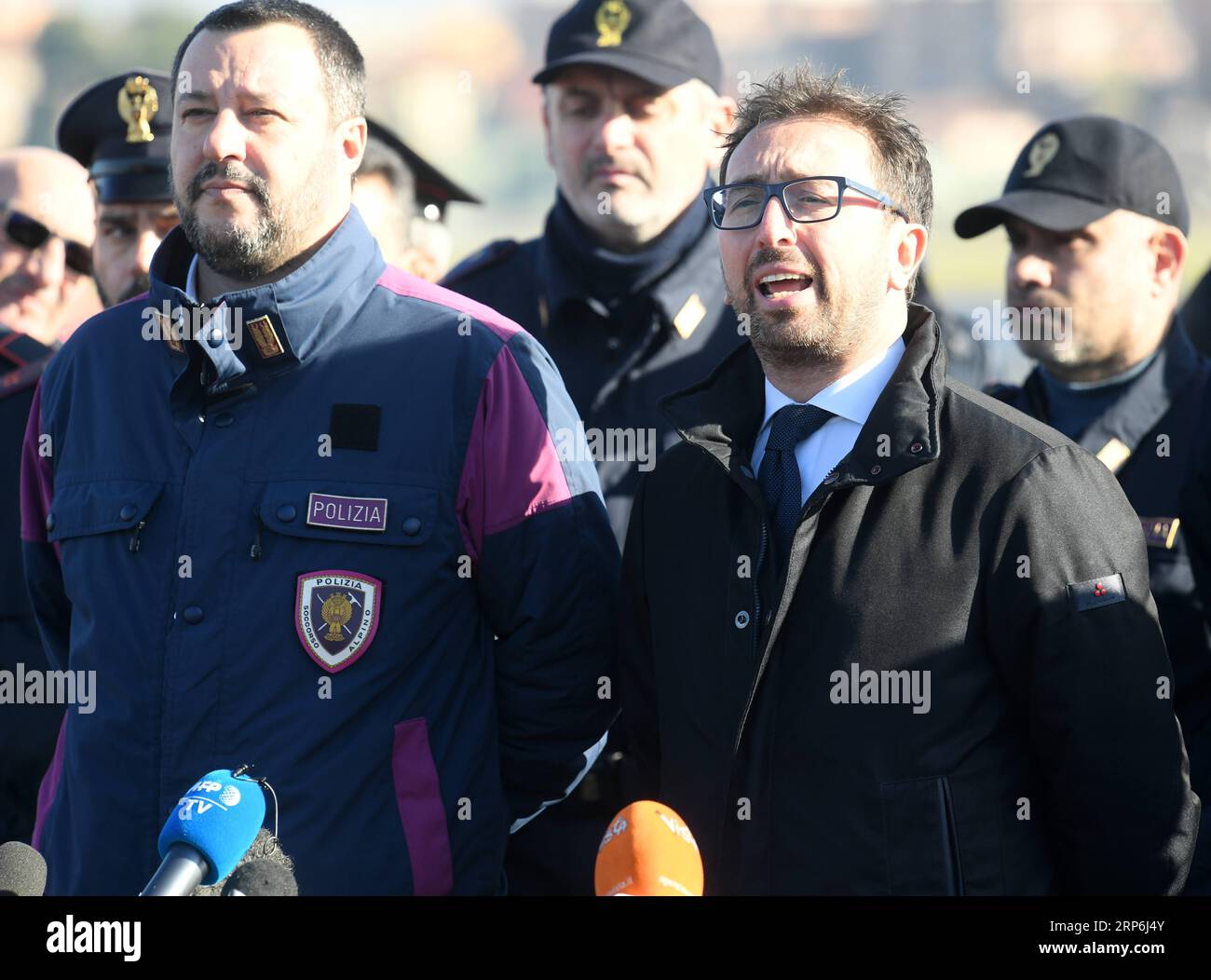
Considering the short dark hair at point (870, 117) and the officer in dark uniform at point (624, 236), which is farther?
the officer in dark uniform at point (624, 236)

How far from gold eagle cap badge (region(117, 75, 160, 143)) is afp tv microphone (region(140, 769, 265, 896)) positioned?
8.53ft

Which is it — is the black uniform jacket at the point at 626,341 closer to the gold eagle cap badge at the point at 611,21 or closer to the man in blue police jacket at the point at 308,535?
the gold eagle cap badge at the point at 611,21

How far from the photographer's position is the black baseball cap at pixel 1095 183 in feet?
13.5

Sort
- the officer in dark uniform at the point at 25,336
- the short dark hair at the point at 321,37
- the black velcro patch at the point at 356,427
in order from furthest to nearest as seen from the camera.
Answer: the officer in dark uniform at the point at 25,336 < the short dark hair at the point at 321,37 < the black velcro patch at the point at 356,427

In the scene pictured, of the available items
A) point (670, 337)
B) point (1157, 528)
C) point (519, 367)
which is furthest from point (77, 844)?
point (1157, 528)

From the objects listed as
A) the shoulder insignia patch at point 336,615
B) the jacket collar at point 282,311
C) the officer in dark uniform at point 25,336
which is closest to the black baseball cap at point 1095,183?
the jacket collar at point 282,311

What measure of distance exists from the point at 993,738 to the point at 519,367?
3.58 feet

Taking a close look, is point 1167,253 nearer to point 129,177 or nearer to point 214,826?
point 129,177

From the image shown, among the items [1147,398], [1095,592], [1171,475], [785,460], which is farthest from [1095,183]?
[1095,592]

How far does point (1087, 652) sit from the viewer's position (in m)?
2.51

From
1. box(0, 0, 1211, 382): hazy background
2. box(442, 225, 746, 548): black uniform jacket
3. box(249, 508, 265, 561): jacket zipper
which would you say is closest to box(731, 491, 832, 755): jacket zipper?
box(249, 508, 265, 561): jacket zipper

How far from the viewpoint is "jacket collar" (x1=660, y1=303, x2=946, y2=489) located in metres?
2.63

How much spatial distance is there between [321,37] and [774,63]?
12.4 meters

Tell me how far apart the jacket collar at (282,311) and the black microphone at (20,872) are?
1050 mm
